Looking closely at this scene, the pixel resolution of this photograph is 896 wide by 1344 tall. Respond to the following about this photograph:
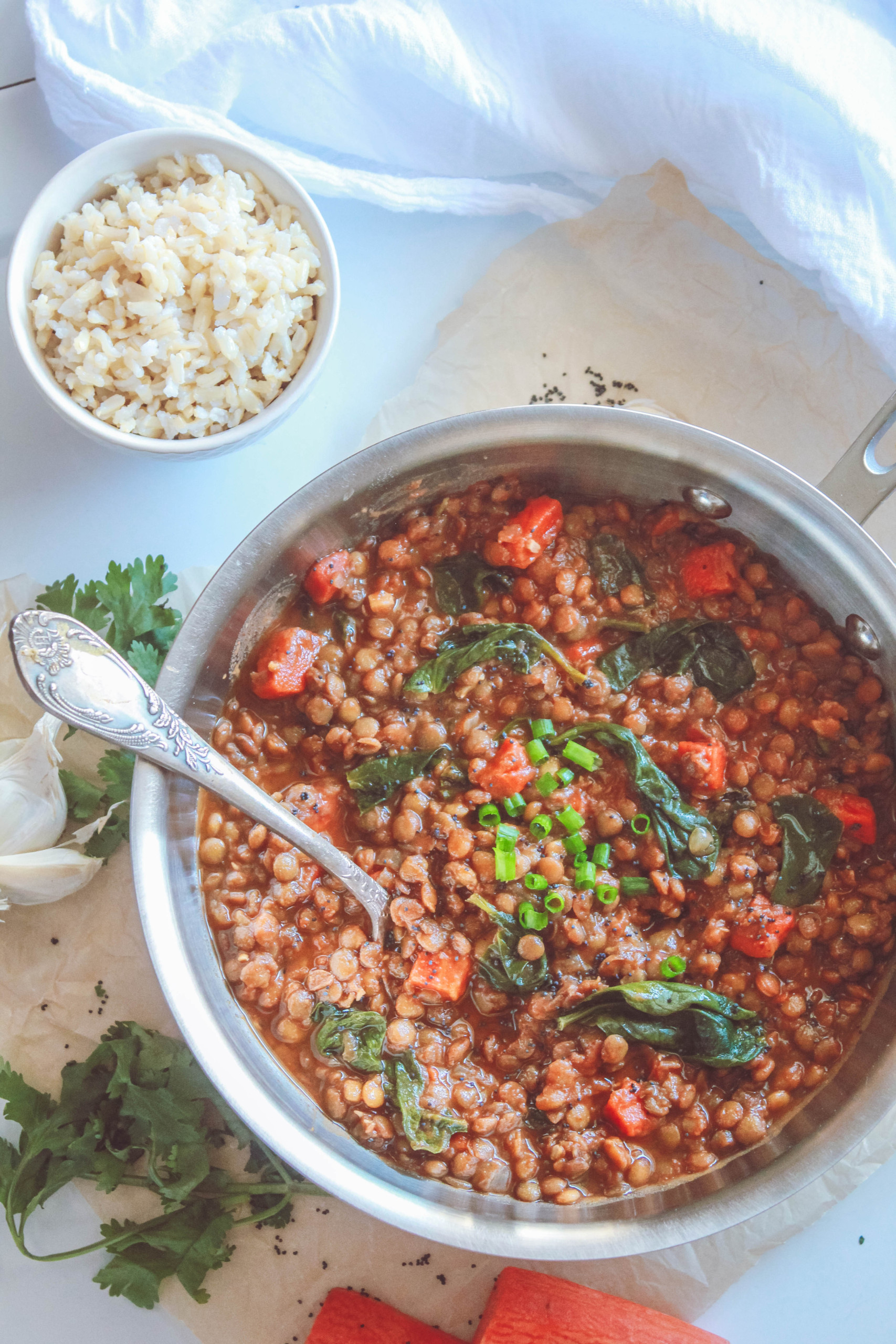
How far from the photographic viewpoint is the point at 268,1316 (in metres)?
3.31

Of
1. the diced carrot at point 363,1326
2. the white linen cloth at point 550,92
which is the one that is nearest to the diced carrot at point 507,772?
the diced carrot at point 363,1326

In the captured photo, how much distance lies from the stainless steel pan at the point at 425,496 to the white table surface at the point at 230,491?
608mm

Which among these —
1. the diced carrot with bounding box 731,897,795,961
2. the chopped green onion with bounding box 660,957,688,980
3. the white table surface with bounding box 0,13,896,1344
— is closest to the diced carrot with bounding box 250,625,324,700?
the white table surface with bounding box 0,13,896,1344

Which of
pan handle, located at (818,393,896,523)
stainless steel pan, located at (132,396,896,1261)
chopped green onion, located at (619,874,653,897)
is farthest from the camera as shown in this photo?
chopped green onion, located at (619,874,653,897)

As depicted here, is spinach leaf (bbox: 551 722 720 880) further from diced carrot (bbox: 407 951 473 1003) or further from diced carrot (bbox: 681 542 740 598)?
diced carrot (bbox: 407 951 473 1003)

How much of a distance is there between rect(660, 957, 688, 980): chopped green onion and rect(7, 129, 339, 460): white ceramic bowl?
6.59ft

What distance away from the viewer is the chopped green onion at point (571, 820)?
3.06 m

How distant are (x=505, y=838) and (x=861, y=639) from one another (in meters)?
1.21

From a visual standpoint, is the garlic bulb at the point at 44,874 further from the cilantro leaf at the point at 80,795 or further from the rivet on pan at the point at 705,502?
the rivet on pan at the point at 705,502

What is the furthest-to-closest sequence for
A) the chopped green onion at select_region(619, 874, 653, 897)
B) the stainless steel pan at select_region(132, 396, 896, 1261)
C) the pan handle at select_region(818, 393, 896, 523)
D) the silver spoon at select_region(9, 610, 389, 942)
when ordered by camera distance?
the chopped green onion at select_region(619, 874, 653, 897)
the pan handle at select_region(818, 393, 896, 523)
the stainless steel pan at select_region(132, 396, 896, 1261)
the silver spoon at select_region(9, 610, 389, 942)

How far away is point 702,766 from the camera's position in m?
3.08

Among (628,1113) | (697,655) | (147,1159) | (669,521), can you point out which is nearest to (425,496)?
(669,521)

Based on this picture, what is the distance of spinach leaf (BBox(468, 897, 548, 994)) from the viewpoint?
3.00m

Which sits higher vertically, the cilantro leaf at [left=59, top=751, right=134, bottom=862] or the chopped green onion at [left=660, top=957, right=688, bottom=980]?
the chopped green onion at [left=660, top=957, right=688, bottom=980]
